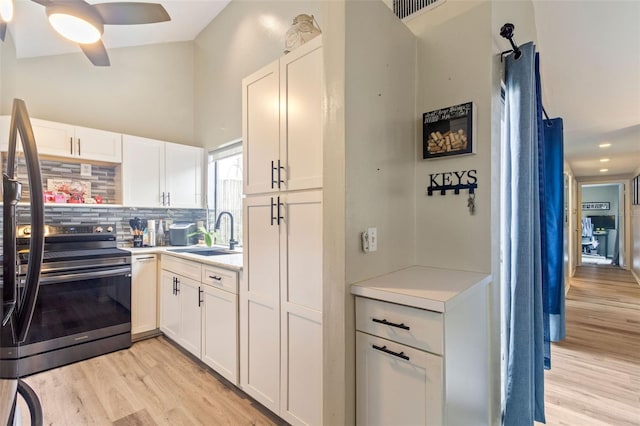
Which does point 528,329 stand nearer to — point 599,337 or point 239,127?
point 599,337

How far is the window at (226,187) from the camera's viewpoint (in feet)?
11.4

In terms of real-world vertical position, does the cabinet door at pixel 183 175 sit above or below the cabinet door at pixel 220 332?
above

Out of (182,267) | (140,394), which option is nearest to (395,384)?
(140,394)

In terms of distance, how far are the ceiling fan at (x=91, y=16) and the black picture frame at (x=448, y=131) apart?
6.30 ft

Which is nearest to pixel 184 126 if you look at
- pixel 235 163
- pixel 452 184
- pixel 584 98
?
pixel 235 163

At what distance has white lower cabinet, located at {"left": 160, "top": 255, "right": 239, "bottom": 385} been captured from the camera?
2.13 meters

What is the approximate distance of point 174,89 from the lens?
3896 millimetres

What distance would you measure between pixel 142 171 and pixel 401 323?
331 centimetres

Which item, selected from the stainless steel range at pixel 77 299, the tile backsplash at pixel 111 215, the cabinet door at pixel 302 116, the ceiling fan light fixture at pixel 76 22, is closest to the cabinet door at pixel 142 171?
the tile backsplash at pixel 111 215

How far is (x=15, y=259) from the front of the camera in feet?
2.56

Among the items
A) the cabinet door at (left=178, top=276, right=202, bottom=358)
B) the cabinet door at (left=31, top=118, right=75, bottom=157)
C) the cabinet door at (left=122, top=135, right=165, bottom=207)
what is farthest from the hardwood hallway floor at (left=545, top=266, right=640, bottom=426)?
the cabinet door at (left=31, top=118, right=75, bottom=157)

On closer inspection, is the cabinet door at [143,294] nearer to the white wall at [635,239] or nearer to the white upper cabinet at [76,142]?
the white upper cabinet at [76,142]

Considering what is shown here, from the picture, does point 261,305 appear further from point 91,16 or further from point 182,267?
point 91,16

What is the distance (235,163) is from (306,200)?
2301mm
